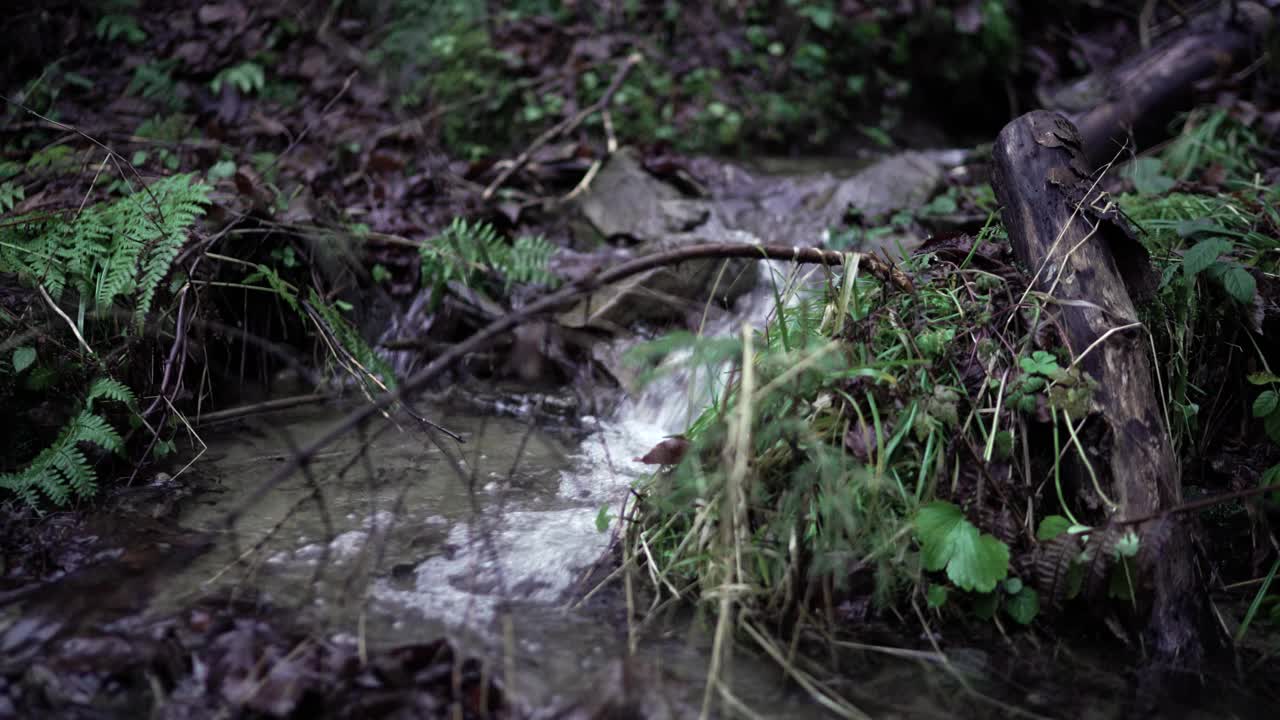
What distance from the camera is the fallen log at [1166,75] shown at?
18.0ft

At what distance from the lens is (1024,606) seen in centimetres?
225

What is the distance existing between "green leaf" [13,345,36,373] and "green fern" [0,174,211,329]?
25 centimetres

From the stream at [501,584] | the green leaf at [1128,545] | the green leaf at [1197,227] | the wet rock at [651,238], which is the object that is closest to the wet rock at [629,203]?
the wet rock at [651,238]

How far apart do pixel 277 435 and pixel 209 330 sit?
55cm

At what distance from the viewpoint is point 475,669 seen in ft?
6.43

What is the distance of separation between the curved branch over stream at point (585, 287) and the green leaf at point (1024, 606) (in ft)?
3.16

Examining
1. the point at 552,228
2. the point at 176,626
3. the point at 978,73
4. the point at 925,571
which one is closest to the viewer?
the point at 176,626

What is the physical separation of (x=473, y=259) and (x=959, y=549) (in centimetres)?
296

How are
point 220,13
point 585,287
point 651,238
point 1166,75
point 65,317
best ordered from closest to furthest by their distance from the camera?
1. point 585,287
2. point 65,317
3. point 651,238
4. point 1166,75
5. point 220,13

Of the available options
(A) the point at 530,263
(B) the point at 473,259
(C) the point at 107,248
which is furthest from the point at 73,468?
(A) the point at 530,263

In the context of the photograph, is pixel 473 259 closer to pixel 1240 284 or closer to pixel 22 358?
pixel 22 358

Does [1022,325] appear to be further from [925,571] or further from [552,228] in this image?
[552,228]

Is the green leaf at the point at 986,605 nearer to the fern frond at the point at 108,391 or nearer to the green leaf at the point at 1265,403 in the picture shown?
the green leaf at the point at 1265,403

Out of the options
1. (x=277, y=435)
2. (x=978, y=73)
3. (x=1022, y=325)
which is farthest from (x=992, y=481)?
(x=978, y=73)
